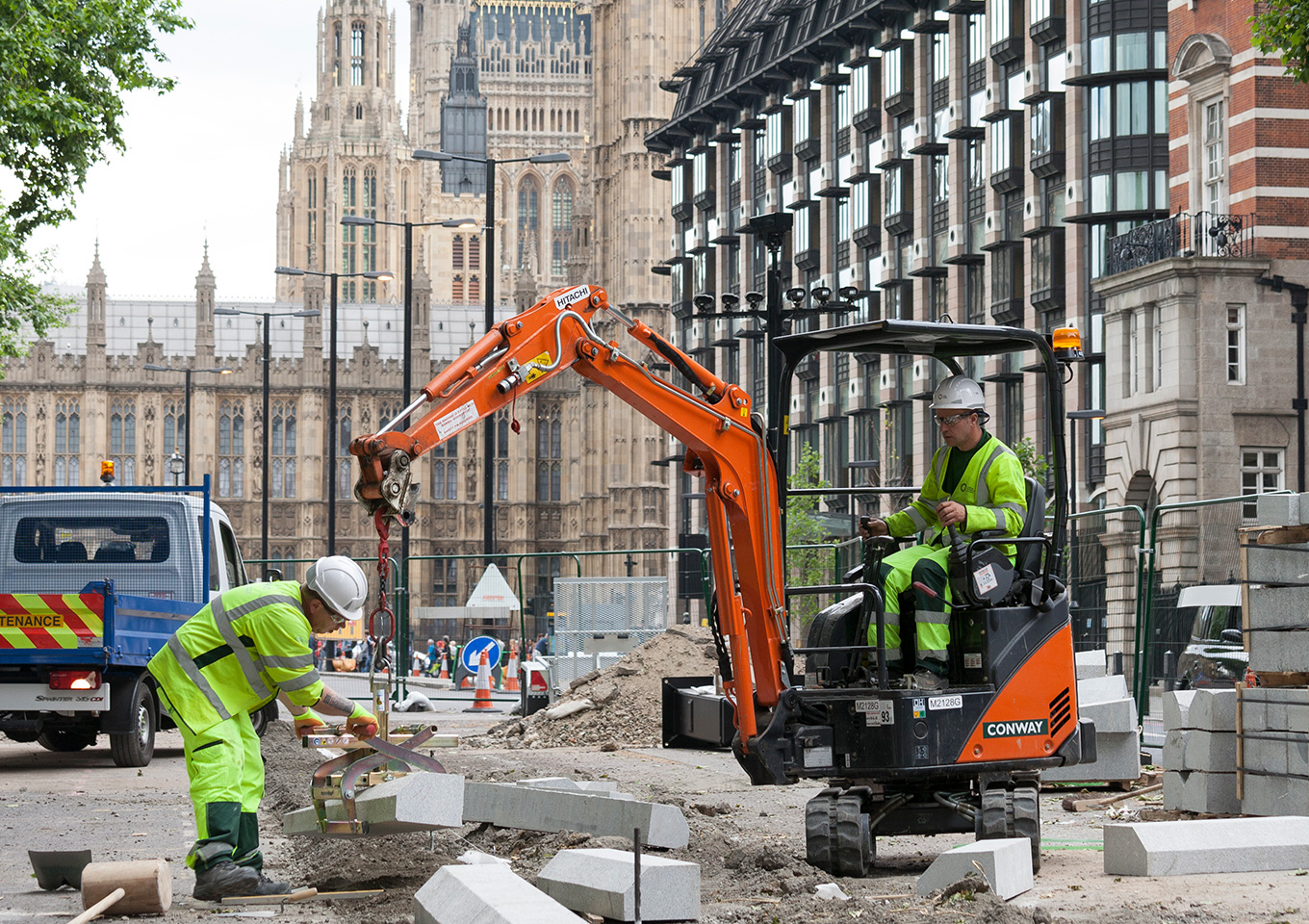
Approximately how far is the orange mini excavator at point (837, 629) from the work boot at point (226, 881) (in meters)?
1.59

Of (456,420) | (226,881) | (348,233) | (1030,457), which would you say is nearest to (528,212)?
(348,233)

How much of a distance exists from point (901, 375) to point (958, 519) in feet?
142

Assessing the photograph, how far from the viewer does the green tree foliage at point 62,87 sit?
22.4 m

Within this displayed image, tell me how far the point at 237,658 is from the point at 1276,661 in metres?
6.25

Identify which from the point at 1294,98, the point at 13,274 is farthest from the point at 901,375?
the point at 13,274

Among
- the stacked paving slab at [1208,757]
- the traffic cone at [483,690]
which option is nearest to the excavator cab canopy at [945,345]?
the stacked paving slab at [1208,757]

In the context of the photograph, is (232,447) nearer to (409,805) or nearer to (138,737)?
(138,737)

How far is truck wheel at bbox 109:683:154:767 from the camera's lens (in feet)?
55.2

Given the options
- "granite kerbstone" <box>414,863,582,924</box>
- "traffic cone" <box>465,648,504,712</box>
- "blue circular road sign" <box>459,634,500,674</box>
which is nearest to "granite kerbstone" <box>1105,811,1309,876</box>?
"granite kerbstone" <box>414,863,582,924</box>

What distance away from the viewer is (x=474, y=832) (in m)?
10.7

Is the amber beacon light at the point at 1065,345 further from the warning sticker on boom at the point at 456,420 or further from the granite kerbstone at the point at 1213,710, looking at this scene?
the granite kerbstone at the point at 1213,710

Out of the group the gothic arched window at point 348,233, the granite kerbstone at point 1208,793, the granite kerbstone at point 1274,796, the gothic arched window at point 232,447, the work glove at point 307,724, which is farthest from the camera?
the gothic arched window at point 348,233

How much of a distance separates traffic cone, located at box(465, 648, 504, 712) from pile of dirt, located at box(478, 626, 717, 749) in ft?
21.8

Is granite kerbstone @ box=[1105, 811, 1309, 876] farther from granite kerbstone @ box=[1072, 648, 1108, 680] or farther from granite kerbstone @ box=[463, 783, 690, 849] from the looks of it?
granite kerbstone @ box=[1072, 648, 1108, 680]
